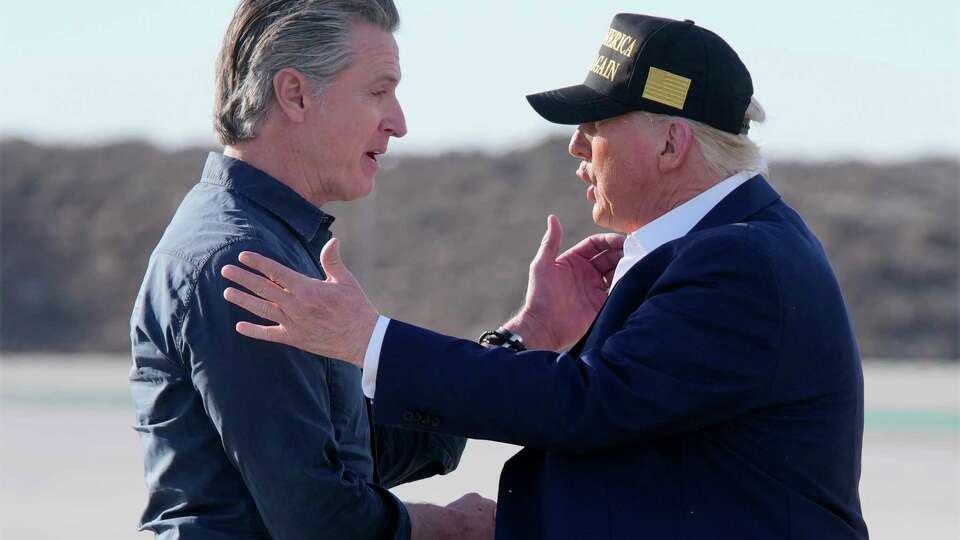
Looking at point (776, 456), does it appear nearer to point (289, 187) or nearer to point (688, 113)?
point (688, 113)

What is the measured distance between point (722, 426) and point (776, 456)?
0.13 m

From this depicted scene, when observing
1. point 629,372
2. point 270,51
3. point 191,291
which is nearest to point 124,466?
point 270,51

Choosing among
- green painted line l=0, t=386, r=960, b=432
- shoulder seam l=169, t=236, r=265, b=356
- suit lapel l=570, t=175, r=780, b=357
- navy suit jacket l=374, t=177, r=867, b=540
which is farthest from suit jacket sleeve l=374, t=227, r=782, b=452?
green painted line l=0, t=386, r=960, b=432

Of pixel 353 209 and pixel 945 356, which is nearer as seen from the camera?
pixel 945 356

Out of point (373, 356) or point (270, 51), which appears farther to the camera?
point (270, 51)

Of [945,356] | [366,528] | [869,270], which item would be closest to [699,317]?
[366,528]

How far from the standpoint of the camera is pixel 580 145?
369cm

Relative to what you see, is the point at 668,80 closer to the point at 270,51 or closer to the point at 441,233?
the point at 270,51

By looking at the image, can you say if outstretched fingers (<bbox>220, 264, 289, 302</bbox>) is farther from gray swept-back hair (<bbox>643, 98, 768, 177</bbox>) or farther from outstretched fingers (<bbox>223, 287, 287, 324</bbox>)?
gray swept-back hair (<bbox>643, 98, 768, 177</bbox>)

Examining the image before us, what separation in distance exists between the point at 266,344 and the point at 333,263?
24 centimetres

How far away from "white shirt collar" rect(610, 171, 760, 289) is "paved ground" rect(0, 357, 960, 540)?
6.87m

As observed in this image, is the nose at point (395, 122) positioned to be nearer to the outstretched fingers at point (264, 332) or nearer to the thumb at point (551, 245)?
the thumb at point (551, 245)

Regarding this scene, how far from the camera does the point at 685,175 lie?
3527mm

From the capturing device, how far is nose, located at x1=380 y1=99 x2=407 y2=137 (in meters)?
3.80
